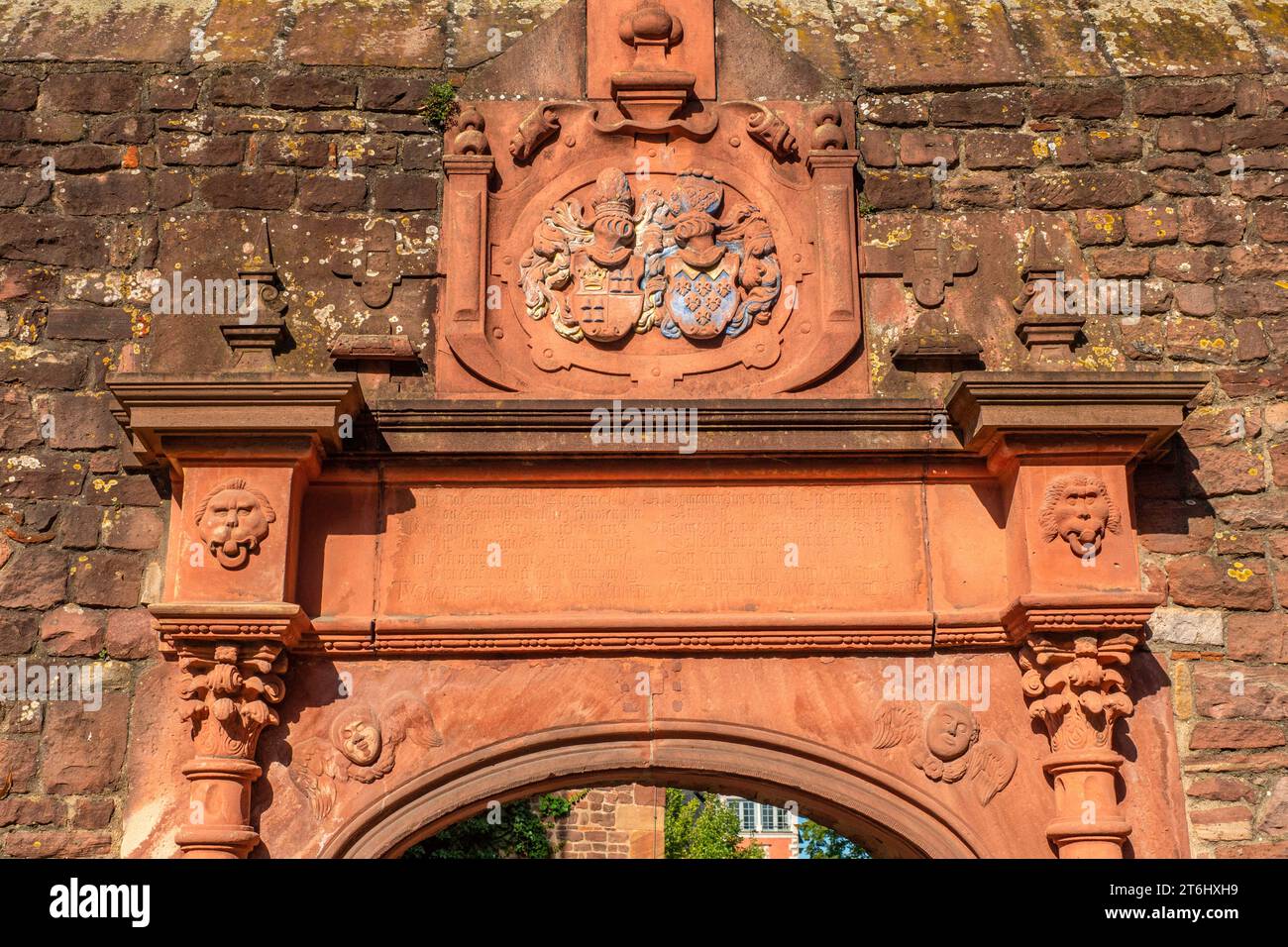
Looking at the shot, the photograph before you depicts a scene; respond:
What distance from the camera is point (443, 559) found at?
5.80 metres

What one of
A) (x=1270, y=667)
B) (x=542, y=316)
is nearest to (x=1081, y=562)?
(x=1270, y=667)

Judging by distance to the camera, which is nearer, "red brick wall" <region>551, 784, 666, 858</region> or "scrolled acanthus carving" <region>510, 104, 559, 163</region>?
"scrolled acanthus carving" <region>510, 104, 559, 163</region>

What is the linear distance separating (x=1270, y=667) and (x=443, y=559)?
295cm

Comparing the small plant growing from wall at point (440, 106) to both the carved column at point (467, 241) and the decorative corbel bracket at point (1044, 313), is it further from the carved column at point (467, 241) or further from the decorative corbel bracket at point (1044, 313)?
the decorative corbel bracket at point (1044, 313)

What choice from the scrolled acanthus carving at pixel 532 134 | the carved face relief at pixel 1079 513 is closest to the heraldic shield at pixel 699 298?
the scrolled acanthus carving at pixel 532 134

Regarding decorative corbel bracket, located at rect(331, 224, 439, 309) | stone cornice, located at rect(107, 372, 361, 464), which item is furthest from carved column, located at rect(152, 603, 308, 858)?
decorative corbel bracket, located at rect(331, 224, 439, 309)

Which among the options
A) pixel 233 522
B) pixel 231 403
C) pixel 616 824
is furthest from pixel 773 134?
pixel 616 824

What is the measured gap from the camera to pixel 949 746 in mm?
5613

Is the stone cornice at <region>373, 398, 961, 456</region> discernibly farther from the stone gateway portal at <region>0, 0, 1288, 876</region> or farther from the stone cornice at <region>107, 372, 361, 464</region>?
the stone cornice at <region>107, 372, 361, 464</region>

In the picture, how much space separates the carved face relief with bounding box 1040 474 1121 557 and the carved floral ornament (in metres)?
0.70

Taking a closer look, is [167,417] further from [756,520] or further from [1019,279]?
[1019,279]

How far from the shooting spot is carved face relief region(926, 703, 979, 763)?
5617 mm

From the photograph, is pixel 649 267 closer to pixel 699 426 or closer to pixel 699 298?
pixel 699 298

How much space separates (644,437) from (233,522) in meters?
1.45
